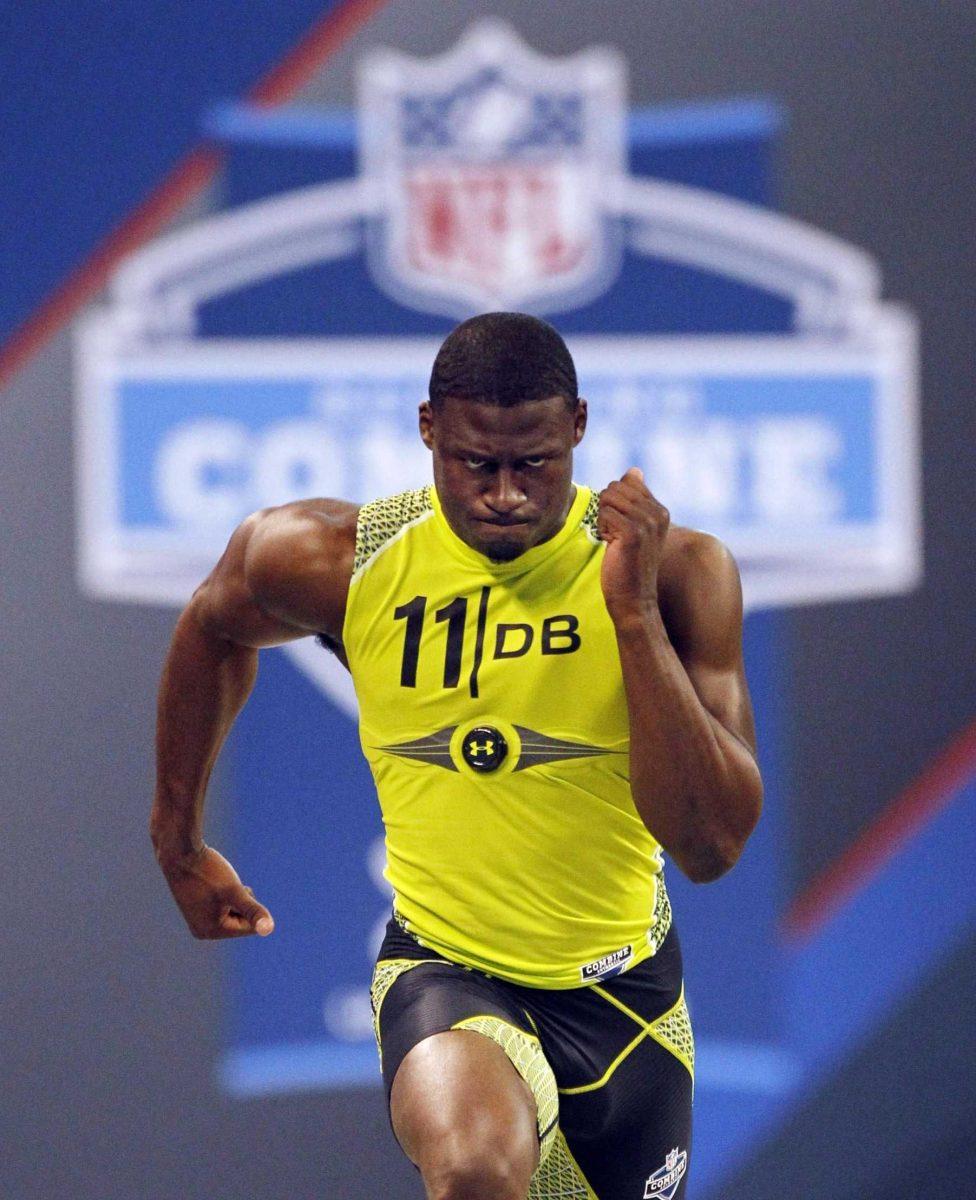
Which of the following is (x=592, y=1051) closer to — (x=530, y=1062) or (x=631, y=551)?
(x=530, y=1062)

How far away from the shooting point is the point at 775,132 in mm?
4570

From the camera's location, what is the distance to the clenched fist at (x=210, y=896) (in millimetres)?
2889

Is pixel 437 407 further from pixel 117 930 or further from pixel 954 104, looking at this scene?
pixel 954 104

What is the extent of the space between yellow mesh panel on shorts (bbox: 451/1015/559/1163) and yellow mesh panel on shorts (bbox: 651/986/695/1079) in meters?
0.28

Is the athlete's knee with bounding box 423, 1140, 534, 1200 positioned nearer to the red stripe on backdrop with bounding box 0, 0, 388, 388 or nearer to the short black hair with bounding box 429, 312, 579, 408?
the short black hair with bounding box 429, 312, 579, 408

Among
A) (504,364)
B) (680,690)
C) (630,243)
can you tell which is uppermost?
(630,243)

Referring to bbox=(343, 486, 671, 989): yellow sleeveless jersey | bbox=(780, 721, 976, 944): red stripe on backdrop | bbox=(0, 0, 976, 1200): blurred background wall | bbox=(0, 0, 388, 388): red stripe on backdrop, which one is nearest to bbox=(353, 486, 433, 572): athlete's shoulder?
bbox=(343, 486, 671, 989): yellow sleeveless jersey

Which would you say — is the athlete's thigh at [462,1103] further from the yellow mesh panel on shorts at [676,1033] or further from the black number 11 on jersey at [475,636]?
the black number 11 on jersey at [475,636]

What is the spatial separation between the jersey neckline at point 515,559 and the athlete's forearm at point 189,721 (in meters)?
0.46

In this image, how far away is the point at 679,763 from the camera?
2.34 meters

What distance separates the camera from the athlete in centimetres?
236

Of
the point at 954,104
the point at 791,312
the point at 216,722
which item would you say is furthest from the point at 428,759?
the point at 954,104

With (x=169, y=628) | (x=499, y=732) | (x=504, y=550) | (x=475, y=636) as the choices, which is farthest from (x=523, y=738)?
(x=169, y=628)

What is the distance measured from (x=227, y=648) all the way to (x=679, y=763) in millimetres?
860
